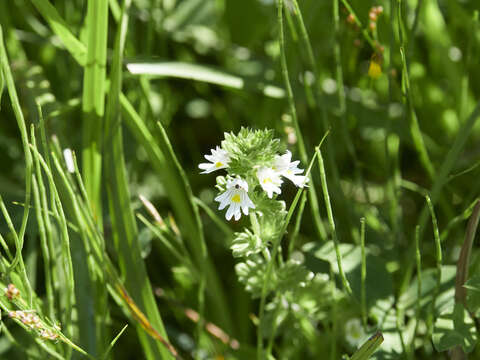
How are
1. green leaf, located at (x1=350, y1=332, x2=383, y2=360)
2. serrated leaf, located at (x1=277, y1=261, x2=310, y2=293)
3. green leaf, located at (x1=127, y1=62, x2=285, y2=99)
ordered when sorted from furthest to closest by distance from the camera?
green leaf, located at (x1=127, y1=62, x2=285, y2=99)
serrated leaf, located at (x1=277, y1=261, x2=310, y2=293)
green leaf, located at (x1=350, y1=332, x2=383, y2=360)

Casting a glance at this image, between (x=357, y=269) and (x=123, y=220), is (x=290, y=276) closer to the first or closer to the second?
(x=357, y=269)

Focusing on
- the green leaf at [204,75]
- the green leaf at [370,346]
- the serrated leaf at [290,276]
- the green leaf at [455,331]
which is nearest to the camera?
the green leaf at [370,346]

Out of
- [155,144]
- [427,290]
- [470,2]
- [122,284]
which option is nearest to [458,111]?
[470,2]

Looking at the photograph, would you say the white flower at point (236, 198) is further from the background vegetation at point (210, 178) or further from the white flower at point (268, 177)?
the background vegetation at point (210, 178)

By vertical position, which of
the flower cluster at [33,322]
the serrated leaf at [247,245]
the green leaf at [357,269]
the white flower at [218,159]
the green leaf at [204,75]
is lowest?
the green leaf at [357,269]

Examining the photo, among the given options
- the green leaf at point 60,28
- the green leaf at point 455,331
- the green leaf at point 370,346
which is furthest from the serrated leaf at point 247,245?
the green leaf at point 60,28

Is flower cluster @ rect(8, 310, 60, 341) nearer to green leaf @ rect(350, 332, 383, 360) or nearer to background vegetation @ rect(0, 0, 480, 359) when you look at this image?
background vegetation @ rect(0, 0, 480, 359)

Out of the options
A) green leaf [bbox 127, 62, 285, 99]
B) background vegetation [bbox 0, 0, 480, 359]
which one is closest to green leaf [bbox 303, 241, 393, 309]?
background vegetation [bbox 0, 0, 480, 359]
